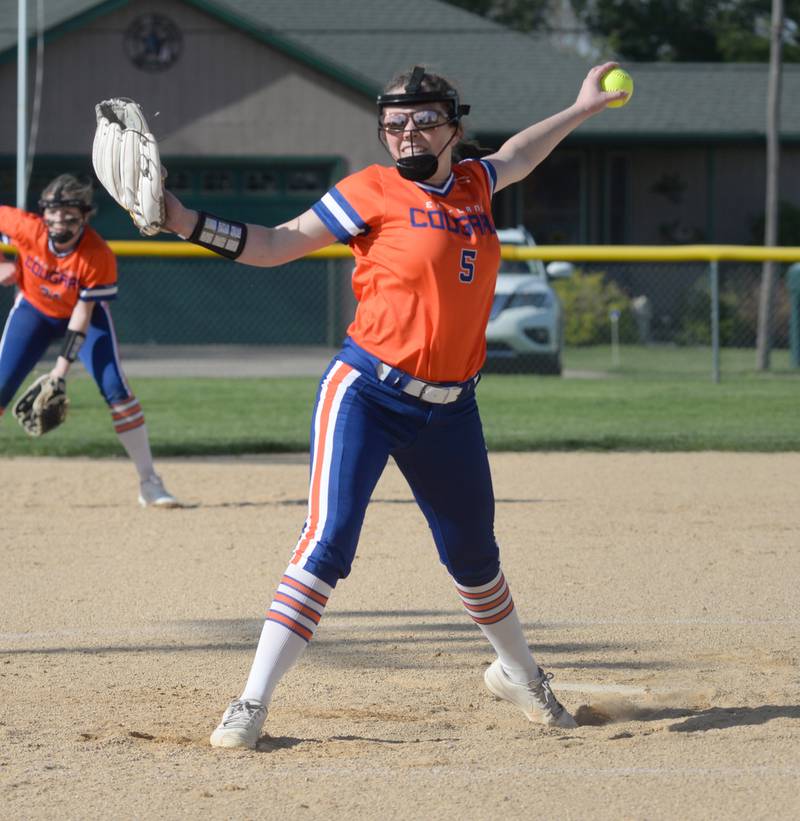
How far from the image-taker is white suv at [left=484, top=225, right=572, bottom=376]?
17.1 meters

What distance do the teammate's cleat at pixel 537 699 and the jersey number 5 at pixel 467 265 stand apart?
4.27 ft

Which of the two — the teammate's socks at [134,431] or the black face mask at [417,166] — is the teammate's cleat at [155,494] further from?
the black face mask at [417,166]

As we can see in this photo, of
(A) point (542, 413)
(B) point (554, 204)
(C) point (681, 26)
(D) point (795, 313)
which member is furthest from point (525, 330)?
(C) point (681, 26)

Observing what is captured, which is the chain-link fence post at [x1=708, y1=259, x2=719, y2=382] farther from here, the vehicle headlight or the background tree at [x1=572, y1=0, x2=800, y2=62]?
the background tree at [x1=572, y1=0, x2=800, y2=62]

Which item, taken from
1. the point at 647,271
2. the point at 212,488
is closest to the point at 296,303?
the point at 647,271

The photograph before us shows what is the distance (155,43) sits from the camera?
78.7 feet

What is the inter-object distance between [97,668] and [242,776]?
1463 mm

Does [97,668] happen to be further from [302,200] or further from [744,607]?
[302,200]

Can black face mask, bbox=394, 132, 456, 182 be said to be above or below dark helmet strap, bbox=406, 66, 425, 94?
below

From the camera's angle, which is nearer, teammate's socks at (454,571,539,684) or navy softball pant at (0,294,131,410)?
teammate's socks at (454,571,539,684)

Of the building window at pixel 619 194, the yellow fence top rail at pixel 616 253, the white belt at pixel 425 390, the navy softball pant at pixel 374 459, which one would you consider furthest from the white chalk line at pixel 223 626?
the building window at pixel 619 194

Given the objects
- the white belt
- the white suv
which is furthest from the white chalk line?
the white suv

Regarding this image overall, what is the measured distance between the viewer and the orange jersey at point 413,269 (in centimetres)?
415

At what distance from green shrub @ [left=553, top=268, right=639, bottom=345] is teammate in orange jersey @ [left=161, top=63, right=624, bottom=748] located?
16.4 metres
